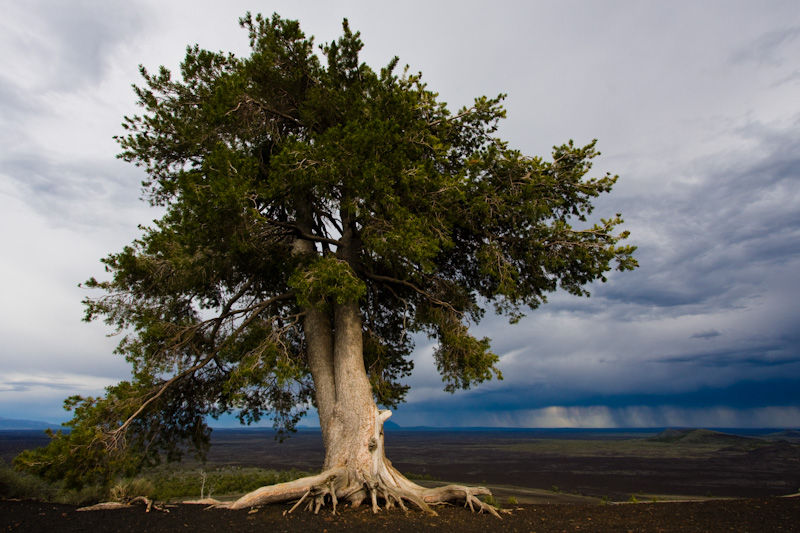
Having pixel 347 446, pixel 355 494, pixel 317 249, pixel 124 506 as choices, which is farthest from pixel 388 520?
pixel 317 249

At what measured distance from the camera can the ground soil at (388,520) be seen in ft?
23.3

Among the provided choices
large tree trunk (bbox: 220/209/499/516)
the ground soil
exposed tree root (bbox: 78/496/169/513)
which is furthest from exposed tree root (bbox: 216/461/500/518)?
exposed tree root (bbox: 78/496/169/513)

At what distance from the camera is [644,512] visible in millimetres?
8852

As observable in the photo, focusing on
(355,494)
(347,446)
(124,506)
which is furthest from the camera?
(347,446)

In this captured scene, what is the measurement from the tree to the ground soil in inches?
26.3

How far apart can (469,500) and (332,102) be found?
10.2 m

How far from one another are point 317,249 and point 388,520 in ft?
26.1

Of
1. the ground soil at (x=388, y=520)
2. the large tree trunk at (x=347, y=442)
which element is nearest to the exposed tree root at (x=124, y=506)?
the ground soil at (x=388, y=520)

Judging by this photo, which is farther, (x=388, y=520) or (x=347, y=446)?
(x=347, y=446)

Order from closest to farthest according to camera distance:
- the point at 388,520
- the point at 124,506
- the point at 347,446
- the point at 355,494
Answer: the point at 388,520 < the point at 124,506 < the point at 355,494 < the point at 347,446

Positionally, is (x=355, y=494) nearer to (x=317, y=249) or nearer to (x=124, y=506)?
(x=124, y=506)

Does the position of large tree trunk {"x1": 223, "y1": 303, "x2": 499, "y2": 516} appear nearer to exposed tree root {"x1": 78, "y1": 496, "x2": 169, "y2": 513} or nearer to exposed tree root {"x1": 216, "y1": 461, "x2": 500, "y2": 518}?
exposed tree root {"x1": 216, "y1": 461, "x2": 500, "y2": 518}

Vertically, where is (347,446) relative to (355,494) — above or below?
above

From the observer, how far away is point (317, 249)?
13484mm
